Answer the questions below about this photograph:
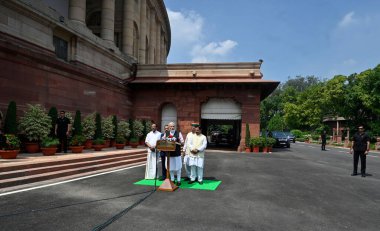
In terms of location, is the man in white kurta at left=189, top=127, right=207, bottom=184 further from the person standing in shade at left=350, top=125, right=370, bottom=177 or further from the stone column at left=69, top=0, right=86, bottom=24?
the stone column at left=69, top=0, right=86, bottom=24

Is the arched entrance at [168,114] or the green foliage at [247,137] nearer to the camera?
the green foliage at [247,137]

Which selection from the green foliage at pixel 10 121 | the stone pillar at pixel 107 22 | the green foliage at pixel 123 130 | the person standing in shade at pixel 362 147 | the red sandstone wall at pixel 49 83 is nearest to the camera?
the green foliage at pixel 10 121

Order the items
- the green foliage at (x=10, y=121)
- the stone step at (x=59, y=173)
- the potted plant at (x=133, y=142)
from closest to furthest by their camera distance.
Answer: the stone step at (x=59, y=173), the green foliage at (x=10, y=121), the potted plant at (x=133, y=142)

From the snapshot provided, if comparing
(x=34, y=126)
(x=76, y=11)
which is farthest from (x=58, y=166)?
(x=76, y=11)

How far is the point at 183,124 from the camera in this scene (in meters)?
22.9

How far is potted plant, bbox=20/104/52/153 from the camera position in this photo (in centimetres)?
1132

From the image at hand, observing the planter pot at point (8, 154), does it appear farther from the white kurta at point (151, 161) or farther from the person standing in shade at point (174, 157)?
the person standing in shade at point (174, 157)

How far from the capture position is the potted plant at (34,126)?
11.3m

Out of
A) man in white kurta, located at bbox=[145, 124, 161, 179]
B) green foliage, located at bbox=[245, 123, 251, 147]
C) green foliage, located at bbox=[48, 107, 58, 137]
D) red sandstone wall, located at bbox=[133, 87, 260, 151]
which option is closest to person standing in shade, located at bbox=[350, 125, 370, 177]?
man in white kurta, located at bbox=[145, 124, 161, 179]

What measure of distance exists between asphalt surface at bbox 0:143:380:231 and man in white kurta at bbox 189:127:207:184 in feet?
2.64

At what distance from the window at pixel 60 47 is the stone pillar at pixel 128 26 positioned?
28.9 feet

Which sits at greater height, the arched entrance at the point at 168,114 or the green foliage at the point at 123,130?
the arched entrance at the point at 168,114

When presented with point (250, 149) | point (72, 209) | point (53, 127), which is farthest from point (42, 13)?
point (250, 149)

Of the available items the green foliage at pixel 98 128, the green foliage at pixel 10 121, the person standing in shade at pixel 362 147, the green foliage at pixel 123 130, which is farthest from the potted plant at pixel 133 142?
the person standing in shade at pixel 362 147
